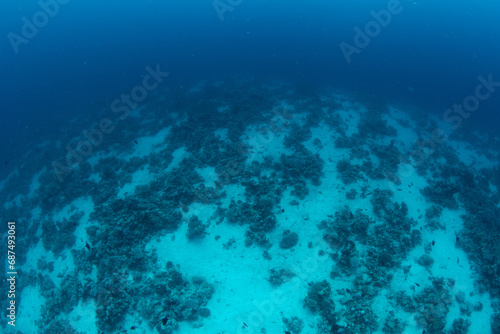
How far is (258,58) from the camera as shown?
4988 centimetres

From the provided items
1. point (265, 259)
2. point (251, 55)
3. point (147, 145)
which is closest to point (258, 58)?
point (251, 55)

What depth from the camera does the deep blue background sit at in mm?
40625

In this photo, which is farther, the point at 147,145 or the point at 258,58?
the point at 258,58

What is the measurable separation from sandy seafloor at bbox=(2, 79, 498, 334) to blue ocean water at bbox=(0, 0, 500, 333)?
15.5 m

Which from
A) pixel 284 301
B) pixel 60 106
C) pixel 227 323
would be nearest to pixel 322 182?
pixel 284 301

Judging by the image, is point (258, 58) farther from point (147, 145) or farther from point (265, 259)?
point (265, 259)

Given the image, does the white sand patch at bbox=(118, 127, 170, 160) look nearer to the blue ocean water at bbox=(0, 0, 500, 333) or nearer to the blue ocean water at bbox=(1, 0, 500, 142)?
the blue ocean water at bbox=(0, 0, 500, 333)

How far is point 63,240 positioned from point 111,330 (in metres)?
8.89

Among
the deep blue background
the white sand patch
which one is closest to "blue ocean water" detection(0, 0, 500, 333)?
the deep blue background

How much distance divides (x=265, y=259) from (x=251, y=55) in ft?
148

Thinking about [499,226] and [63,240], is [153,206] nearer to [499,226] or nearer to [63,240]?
[63,240]

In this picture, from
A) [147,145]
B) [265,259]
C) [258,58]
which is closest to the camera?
[265,259]

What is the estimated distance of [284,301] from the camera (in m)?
14.6

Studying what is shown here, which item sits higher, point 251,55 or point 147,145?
point 147,145
